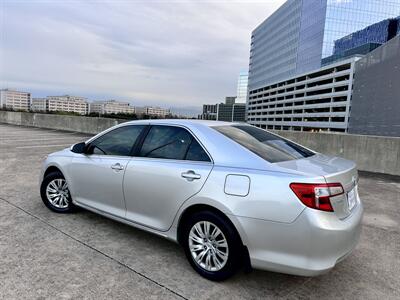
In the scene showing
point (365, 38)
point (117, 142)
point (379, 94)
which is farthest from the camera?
point (365, 38)

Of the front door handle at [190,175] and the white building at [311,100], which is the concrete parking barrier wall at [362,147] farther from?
the white building at [311,100]

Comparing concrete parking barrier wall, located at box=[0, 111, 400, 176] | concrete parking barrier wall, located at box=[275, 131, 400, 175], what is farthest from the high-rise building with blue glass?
concrete parking barrier wall, located at box=[275, 131, 400, 175]

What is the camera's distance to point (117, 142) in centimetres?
403

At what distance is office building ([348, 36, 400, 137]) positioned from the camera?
3559cm

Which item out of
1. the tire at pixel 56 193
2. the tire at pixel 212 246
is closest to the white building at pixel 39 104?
the tire at pixel 56 193

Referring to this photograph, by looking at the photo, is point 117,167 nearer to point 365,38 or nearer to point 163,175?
point 163,175

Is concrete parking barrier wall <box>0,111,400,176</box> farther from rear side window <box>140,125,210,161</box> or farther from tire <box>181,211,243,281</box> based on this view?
tire <box>181,211,243,281</box>

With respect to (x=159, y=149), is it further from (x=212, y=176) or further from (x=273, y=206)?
(x=273, y=206)

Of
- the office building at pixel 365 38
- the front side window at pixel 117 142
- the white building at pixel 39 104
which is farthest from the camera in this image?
the office building at pixel 365 38

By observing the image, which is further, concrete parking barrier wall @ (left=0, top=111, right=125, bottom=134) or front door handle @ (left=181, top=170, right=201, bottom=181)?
concrete parking barrier wall @ (left=0, top=111, right=125, bottom=134)

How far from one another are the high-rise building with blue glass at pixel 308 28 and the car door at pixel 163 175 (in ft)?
303

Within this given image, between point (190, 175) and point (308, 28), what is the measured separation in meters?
104

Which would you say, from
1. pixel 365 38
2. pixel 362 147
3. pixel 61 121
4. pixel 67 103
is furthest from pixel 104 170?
pixel 365 38

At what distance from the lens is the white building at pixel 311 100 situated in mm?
74125
